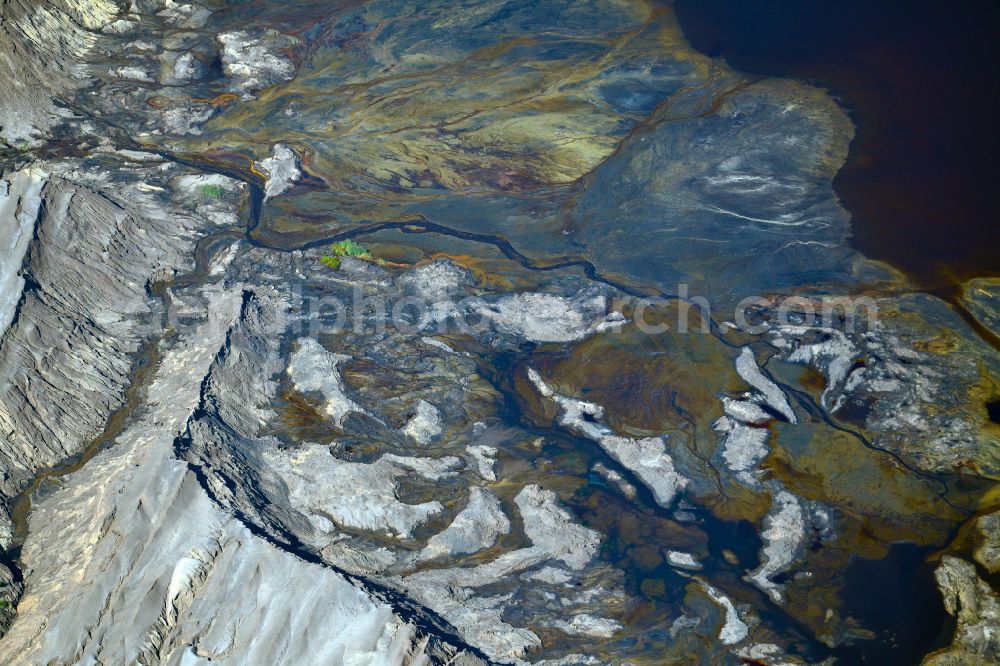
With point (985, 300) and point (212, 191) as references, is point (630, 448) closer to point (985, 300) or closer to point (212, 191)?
point (985, 300)

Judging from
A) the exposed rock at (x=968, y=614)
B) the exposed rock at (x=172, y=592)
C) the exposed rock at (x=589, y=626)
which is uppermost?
the exposed rock at (x=172, y=592)

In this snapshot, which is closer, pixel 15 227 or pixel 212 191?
pixel 15 227

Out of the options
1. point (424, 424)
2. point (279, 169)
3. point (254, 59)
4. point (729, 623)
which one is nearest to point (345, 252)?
point (279, 169)

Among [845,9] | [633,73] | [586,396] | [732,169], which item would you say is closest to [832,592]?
[586,396]

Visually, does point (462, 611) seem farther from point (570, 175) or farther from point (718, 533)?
point (570, 175)

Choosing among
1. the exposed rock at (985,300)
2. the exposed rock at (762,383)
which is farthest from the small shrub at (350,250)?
the exposed rock at (985,300)

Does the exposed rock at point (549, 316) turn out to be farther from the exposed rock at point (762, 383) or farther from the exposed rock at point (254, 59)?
the exposed rock at point (254, 59)
